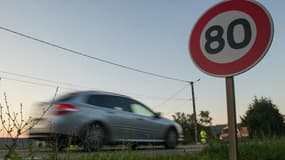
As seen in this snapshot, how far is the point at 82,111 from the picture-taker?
908 centimetres

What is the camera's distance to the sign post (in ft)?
10.0

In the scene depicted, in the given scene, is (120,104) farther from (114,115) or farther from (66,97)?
(66,97)

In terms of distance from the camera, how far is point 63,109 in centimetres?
889

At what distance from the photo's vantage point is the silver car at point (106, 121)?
28.7 ft

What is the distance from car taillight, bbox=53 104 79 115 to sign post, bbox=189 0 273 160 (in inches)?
230

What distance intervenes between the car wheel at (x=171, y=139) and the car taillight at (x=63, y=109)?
3658 millimetres

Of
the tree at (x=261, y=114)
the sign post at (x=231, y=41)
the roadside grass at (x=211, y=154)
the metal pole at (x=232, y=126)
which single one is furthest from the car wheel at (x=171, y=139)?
the tree at (x=261, y=114)

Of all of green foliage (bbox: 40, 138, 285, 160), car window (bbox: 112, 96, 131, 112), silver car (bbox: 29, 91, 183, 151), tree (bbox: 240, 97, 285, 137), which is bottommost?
green foliage (bbox: 40, 138, 285, 160)

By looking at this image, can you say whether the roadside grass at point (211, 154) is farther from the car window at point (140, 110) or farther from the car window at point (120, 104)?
the car window at point (140, 110)

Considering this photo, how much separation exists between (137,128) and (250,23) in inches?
304

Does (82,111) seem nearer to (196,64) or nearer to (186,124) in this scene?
(196,64)

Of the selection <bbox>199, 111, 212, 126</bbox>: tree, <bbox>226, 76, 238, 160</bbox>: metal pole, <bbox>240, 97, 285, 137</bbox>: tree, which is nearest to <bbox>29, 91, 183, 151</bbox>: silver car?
<bbox>226, 76, 238, 160</bbox>: metal pole

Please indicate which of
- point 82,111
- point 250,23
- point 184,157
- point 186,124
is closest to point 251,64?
point 250,23

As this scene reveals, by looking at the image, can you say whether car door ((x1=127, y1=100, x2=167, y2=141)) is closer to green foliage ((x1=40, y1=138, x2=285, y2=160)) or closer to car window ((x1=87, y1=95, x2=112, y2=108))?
car window ((x1=87, y1=95, x2=112, y2=108))
